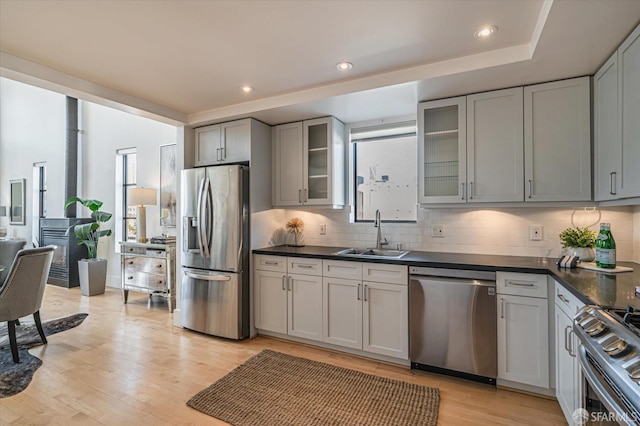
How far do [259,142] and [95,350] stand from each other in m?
2.67

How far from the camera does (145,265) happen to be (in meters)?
4.48

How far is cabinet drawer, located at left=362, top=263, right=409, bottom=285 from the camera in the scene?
8.65 feet

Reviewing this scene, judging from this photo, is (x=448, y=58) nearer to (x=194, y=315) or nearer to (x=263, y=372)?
(x=263, y=372)

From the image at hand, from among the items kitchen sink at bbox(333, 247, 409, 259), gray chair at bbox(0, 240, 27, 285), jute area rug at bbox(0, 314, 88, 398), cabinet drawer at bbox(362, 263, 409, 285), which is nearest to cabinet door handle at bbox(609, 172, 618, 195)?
cabinet drawer at bbox(362, 263, 409, 285)

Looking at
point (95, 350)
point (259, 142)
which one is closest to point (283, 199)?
point (259, 142)

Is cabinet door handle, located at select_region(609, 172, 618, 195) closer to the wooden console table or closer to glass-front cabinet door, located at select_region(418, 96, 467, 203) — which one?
glass-front cabinet door, located at select_region(418, 96, 467, 203)

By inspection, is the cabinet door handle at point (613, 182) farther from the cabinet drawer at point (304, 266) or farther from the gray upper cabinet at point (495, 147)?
the cabinet drawer at point (304, 266)

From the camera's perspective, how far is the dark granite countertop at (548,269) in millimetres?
1512

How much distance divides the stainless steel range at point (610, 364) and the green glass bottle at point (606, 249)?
95 centimetres

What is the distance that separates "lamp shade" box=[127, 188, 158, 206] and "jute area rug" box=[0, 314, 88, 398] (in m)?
1.66

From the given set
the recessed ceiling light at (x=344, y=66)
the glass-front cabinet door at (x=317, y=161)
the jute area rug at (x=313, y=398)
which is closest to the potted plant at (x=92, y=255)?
the jute area rug at (x=313, y=398)

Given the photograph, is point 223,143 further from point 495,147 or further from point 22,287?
point 495,147

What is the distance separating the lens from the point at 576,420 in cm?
156

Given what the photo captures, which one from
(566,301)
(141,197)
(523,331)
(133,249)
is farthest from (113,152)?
(566,301)
